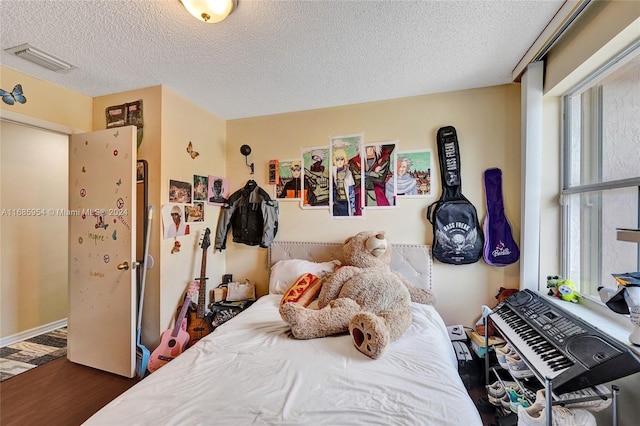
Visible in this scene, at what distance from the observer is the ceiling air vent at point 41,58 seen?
5.26 feet

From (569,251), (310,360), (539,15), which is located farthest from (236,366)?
(539,15)

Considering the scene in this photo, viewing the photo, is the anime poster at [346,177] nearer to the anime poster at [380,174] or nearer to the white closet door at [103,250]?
the anime poster at [380,174]

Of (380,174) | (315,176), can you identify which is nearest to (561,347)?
(380,174)

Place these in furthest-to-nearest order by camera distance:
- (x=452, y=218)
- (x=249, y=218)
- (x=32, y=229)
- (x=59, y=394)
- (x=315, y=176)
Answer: (x=32, y=229) → (x=249, y=218) → (x=315, y=176) → (x=452, y=218) → (x=59, y=394)

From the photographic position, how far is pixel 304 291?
73.9 inches

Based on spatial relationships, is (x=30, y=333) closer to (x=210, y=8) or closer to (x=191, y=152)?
(x=191, y=152)

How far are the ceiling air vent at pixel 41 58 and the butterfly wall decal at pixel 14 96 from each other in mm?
288

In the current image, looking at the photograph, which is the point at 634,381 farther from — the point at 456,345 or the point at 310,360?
the point at 310,360

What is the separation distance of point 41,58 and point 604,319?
3.70 meters

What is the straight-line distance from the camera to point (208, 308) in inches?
98.0

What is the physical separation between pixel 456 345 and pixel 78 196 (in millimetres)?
3268

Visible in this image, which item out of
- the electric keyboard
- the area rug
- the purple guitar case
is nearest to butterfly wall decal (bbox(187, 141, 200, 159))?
the area rug

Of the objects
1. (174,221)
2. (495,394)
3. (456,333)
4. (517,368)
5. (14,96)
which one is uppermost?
→ (14,96)

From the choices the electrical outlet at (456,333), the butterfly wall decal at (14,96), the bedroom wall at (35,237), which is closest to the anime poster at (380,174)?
the electrical outlet at (456,333)
